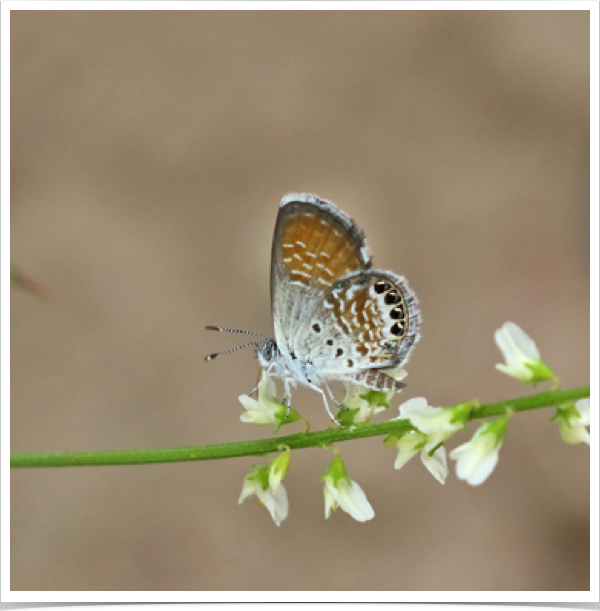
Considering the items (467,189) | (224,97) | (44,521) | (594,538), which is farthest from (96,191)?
(594,538)

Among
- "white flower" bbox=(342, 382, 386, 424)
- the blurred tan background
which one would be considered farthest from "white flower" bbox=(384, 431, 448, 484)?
the blurred tan background

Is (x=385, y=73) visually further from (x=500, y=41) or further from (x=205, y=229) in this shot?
(x=205, y=229)

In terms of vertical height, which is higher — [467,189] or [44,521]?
[467,189]

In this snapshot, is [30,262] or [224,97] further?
[224,97]

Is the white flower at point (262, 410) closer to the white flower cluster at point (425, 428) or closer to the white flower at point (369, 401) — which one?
the white flower cluster at point (425, 428)

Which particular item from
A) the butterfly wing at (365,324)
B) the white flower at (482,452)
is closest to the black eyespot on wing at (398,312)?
the butterfly wing at (365,324)

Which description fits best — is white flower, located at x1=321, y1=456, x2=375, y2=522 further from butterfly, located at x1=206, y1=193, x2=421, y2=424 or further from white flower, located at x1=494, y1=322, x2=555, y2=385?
white flower, located at x1=494, y1=322, x2=555, y2=385

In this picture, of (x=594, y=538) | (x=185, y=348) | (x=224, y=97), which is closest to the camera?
(x=594, y=538)

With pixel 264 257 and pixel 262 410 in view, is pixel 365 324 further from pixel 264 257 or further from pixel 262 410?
pixel 264 257
